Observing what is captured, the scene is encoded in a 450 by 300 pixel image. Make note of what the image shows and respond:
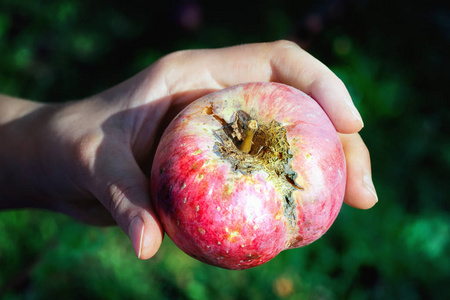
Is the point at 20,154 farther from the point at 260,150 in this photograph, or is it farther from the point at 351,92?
the point at 351,92

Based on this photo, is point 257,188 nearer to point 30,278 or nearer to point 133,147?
point 133,147

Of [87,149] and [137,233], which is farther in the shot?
[87,149]

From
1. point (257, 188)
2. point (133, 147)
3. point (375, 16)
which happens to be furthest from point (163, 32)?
point (257, 188)

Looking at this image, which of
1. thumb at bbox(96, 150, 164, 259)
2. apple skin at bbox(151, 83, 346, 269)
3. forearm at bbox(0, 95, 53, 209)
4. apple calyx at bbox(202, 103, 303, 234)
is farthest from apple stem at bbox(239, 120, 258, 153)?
forearm at bbox(0, 95, 53, 209)

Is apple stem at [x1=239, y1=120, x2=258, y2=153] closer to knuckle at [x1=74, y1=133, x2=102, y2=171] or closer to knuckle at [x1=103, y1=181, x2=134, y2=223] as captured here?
knuckle at [x1=103, y1=181, x2=134, y2=223]

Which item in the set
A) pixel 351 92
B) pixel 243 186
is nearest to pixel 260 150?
pixel 243 186
